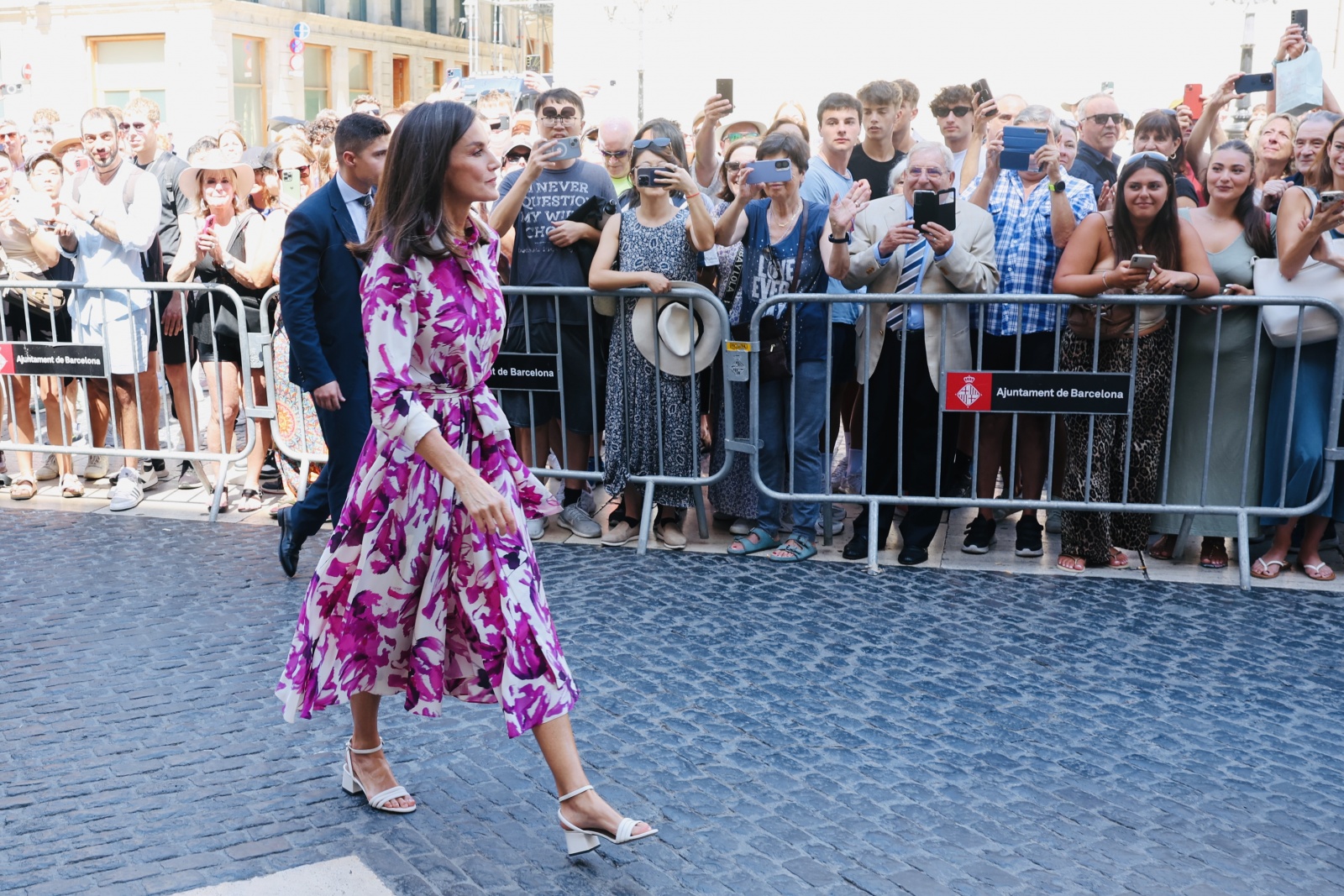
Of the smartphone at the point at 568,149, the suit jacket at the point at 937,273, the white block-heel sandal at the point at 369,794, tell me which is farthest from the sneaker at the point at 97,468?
the white block-heel sandal at the point at 369,794

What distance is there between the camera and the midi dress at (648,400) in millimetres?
6930

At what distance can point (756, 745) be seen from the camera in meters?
4.39

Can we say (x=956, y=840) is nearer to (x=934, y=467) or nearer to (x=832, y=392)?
(x=934, y=467)

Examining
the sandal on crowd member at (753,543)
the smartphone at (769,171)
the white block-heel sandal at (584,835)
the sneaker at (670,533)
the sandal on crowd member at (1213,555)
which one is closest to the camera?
the white block-heel sandal at (584,835)

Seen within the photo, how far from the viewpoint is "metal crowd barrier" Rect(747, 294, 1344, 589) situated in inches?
250

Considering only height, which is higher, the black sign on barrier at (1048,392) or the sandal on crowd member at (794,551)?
the black sign on barrier at (1048,392)

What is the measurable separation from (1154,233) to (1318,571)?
1.76m

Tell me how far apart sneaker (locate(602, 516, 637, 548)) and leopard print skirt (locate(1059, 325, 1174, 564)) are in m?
1.96

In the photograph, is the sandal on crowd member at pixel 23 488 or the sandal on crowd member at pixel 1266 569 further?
the sandal on crowd member at pixel 23 488

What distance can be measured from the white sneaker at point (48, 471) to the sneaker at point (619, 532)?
12.7 ft

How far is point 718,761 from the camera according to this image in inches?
168

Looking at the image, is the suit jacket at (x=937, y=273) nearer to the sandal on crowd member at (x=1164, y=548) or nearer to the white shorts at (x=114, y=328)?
the sandal on crowd member at (x=1164, y=548)

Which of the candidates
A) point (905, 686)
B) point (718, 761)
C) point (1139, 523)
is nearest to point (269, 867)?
point (718, 761)

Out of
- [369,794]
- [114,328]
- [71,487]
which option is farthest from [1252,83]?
[71,487]
